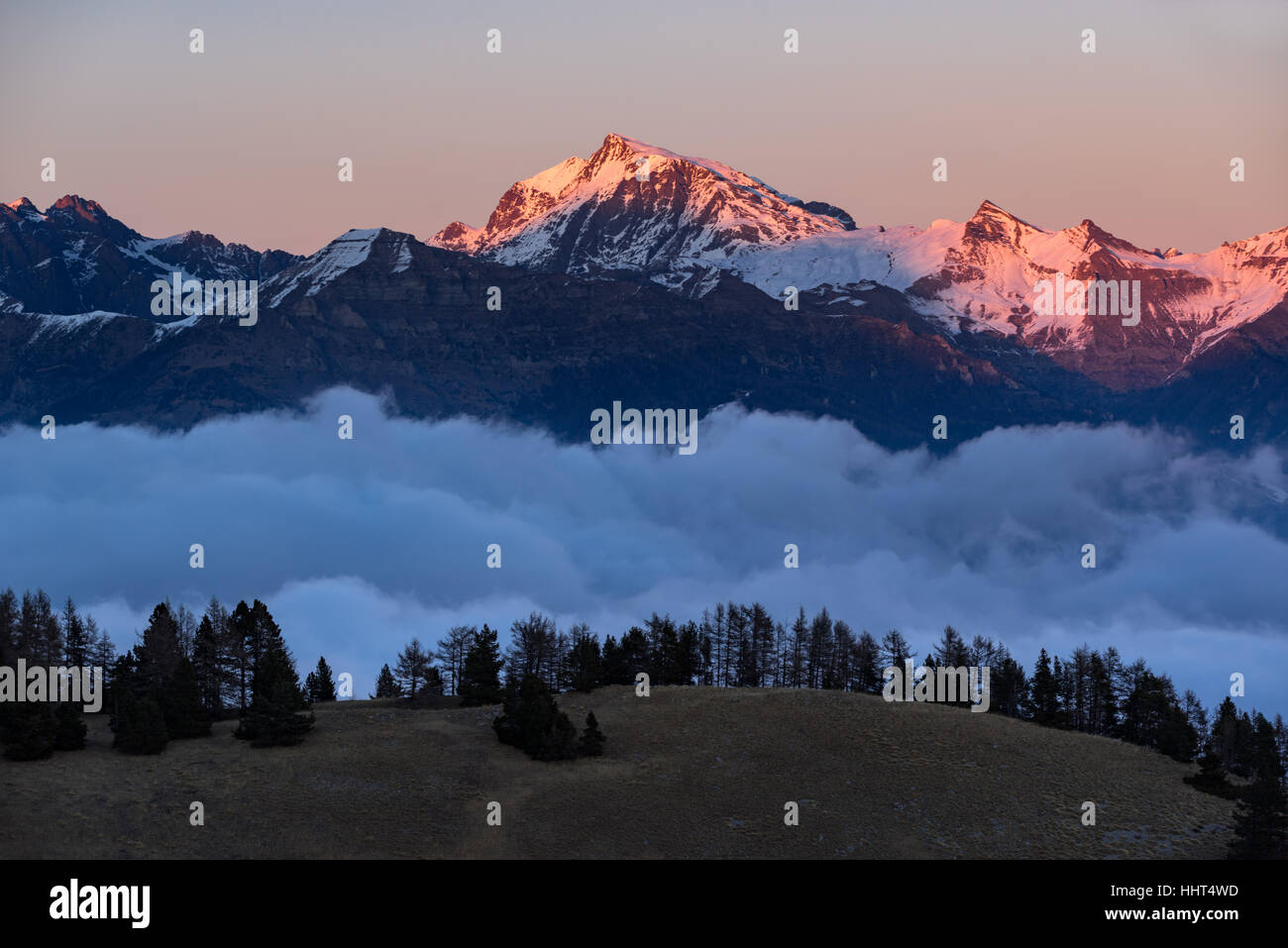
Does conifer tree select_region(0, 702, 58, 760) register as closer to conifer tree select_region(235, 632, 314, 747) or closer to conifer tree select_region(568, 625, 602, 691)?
conifer tree select_region(235, 632, 314, 747)

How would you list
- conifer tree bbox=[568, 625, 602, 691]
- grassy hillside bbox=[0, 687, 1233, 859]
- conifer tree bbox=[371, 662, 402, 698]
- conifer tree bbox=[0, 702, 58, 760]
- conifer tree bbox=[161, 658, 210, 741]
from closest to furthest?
grassy hillside bbox=[0, 687, 1233, 859]
conifer tree bbox=[0, 702, 58, 760]
conifer tree bbox=[161, 658, 210, 741]
conifer tree bbox=[568, 625, 602, 691]
conifer tree bbox=[371, 662, 402, 698]

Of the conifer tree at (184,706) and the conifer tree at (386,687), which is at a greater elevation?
the conifer tree at (184,706)

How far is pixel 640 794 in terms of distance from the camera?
350 ft

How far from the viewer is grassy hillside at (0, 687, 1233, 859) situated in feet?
318

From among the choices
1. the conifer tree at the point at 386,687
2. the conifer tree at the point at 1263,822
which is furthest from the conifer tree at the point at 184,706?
the conifer tree at the point at 1263,822

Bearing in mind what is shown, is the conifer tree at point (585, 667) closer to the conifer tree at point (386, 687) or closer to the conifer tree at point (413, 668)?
the conifer tree at point (413, 668)

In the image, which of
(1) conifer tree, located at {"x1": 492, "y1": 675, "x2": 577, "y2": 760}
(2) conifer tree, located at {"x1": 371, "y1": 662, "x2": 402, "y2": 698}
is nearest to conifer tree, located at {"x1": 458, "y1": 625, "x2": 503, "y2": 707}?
(1) conifer tree, located at {"x1": 492, "y1": 675, "x2": 577, "y2": 760}

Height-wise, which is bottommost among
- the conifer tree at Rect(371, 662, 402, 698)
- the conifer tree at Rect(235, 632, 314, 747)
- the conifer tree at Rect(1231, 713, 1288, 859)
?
the conifer tree at Rect(1231, 713, 1288, 859)

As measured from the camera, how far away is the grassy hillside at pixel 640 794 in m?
96.8
